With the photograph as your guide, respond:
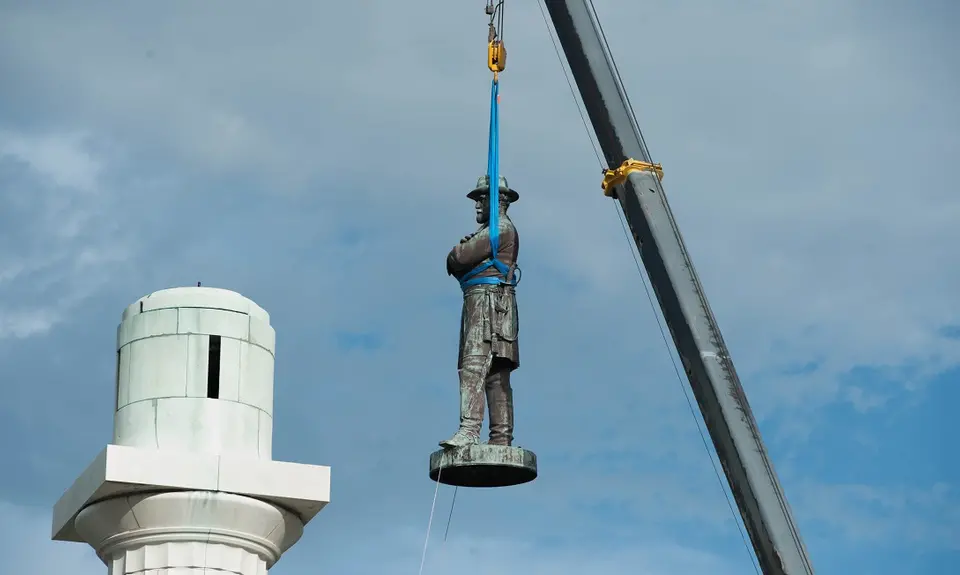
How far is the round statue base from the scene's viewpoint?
31766 millimetres

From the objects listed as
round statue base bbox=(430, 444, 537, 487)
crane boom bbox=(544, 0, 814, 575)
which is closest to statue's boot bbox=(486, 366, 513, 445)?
round statue base bbox=(430, 444, 537, 487)

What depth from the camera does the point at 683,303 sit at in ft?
98.7

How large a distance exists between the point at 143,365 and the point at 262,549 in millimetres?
3011

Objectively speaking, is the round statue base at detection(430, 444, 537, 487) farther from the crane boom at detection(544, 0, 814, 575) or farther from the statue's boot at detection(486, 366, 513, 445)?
the crane boom at detection(544, 0, 814, 575)

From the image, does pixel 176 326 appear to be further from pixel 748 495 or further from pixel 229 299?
pixel 748 495

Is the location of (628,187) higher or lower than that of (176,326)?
higher

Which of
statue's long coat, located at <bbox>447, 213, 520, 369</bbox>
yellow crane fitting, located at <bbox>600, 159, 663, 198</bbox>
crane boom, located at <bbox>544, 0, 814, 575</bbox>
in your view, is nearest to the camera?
crane boom, located at <bbox>544, 0, 814, 575</bbox>

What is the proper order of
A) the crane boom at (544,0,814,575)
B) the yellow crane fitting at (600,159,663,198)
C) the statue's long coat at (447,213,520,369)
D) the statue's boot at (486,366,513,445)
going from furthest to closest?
1. the statue's long coat at (447,213,520,369)
2. the statue's boot at (486,366,513,445)
3. the yellow crane fitting at (600,159,663,198)
4. the crane boom at (544,0,814,575)

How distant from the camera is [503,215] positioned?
33.7 metres

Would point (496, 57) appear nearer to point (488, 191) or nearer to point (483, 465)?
point (488, 191)

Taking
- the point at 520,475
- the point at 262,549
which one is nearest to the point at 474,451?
the point at 520,475

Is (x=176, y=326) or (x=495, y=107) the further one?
(x=495, y=107)

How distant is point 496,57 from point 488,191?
90.4 inches

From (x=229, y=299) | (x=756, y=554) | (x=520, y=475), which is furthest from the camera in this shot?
(x=520, y=475)
